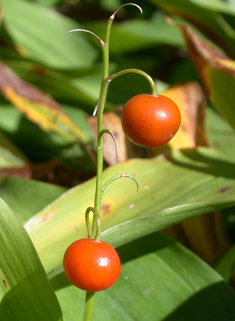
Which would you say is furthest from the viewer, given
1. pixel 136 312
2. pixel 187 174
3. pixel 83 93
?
pixel 83 93

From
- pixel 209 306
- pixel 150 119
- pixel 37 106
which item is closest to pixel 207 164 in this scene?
pixel 209 306

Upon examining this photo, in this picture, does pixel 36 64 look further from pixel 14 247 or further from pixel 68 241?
pixel 14 247

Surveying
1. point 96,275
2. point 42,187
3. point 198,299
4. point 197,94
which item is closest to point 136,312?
point 198,299

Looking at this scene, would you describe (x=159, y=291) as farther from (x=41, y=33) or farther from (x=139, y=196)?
(x=41, y=33)

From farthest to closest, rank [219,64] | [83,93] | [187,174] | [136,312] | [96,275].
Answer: [83,93] → [219,64] → [187,174] → [136,312] → [96,275]

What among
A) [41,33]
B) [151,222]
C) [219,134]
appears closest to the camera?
[151,222]

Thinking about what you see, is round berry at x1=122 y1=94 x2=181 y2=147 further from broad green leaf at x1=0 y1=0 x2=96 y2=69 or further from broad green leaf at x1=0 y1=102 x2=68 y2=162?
broad green leaf at x1=0 y1=0 x2=96 y2=69
